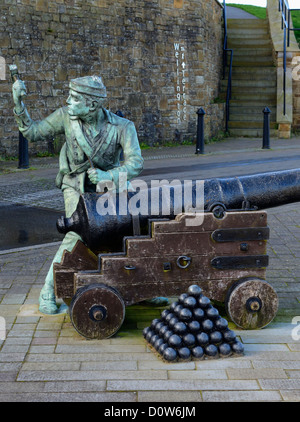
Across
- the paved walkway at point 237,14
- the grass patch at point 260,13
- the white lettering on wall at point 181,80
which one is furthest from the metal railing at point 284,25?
the paved walkway at point 237,14

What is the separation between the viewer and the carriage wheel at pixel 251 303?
4.77m

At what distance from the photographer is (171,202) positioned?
A: 484cm

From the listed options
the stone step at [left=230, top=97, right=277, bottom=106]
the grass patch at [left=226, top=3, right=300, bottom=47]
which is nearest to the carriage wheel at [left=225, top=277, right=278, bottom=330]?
the stone step at [left=230, top=97, right=277, bottom=106]

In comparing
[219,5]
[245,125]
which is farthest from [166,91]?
[219,5]

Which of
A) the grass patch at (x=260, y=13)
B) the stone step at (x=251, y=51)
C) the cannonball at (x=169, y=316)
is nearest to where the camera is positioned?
the cannonball at (x=169, y=316)

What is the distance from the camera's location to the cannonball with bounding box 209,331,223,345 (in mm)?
4309

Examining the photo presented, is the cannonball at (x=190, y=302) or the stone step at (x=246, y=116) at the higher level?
the cannonball at (x=190, y=302)

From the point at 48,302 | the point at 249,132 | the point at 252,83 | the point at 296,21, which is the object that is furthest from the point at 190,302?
the point at 296,21

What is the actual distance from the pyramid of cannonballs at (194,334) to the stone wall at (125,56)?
440 inches

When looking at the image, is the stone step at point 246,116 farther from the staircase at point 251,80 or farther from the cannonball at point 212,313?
the cannonball at point 212,313

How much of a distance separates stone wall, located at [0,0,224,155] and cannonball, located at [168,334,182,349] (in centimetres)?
1131

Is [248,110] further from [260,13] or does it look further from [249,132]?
[260,13]
